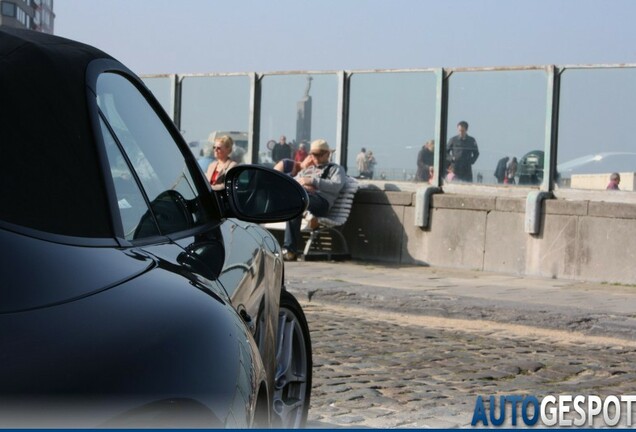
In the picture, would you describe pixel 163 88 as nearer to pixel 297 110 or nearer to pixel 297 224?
pixel 297 110

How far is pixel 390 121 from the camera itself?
50.9ft

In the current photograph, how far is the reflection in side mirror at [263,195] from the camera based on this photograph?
3900 millimetres

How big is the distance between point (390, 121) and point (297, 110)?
5.08 ft

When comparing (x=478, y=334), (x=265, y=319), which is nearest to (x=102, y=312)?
(x=265, y=319)

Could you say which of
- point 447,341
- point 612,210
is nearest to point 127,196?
point 447,341

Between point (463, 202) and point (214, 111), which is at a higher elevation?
point (214, 111)

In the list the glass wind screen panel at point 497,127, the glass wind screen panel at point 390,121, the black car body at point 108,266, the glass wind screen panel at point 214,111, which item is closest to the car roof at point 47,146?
the black car body at point 108,266

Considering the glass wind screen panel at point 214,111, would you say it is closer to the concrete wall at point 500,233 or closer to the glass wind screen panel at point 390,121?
the glass wind screen panel at point 390,121

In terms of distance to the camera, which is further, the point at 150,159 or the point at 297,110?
the point at 297,110

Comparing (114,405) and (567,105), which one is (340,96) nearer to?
(567,105)

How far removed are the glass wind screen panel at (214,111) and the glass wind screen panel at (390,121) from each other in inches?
71.8

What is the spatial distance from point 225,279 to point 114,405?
1187 mm

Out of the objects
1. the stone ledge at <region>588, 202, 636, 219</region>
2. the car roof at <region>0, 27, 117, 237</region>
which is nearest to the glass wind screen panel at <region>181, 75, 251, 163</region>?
the stone ledge at <region>588, 202, 636, 219</region>

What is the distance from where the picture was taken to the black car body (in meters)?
2.10
